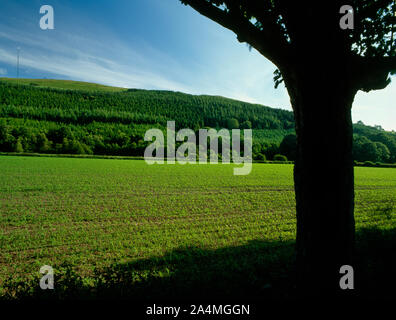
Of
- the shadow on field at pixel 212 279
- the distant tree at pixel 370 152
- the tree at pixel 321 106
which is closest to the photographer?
the tree at pixel 321 106

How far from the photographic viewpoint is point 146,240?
6.94 meters

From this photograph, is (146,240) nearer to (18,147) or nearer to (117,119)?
(18,147)

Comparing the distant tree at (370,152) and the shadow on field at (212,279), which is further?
the distant tree at (370,152)

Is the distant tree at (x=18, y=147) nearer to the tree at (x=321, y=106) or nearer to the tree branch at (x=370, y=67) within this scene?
the tree at (x=321, y=106)

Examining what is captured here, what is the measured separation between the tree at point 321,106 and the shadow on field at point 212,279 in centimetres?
73

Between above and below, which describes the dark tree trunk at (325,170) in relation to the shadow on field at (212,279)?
above

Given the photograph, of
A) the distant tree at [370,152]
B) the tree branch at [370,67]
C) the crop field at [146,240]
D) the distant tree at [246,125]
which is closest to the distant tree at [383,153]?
the distant tree at [370,152]

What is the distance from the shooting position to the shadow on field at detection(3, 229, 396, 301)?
123 inches

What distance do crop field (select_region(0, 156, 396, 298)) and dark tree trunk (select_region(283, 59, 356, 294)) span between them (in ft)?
3.35

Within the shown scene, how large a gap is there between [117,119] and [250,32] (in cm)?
11868

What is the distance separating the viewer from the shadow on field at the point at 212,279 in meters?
3.12

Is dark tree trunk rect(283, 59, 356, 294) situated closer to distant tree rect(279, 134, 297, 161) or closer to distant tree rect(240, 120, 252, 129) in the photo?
distant tree rect(279, 134, 297, 161)

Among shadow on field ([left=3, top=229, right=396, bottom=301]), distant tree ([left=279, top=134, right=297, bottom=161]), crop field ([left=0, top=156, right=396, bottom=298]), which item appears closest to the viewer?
shadow on field ([left=3, top=229, right=396, bottom=301])

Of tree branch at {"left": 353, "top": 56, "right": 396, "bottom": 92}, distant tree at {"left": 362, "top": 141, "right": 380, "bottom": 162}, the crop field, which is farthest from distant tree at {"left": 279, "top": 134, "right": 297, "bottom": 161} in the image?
tree branch at {"left": 353, "top": 56, "right": 396, "bottom": 92}
